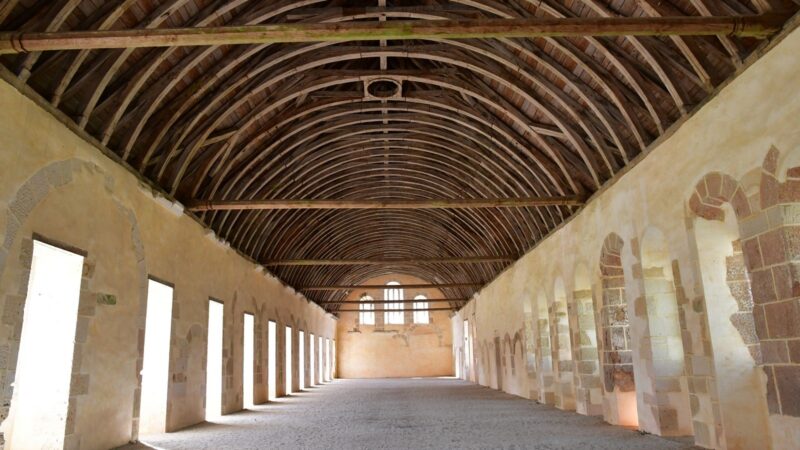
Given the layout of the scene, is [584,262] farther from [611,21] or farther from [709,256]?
[611,21]

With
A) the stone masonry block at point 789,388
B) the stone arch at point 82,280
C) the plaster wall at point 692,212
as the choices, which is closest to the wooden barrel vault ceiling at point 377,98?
the plaster wall at point 692,212

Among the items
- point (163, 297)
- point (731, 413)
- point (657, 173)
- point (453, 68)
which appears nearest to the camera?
point (731, 413)

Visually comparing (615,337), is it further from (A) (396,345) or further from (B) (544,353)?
(A) (396,345)

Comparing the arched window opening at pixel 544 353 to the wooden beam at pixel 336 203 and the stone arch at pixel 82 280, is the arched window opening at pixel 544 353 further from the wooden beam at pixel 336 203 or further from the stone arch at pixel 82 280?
the stone arch at pixel 82 280

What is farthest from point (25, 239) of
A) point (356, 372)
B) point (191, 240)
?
point (356, 372)

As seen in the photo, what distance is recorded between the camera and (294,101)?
10258 mm

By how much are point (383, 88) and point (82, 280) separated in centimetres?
621

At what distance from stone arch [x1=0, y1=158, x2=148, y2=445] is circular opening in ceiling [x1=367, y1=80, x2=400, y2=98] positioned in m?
4.72

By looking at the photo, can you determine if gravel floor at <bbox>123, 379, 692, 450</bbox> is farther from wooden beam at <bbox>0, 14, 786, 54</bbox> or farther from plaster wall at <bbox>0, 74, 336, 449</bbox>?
wooden beam at <bbox>0, 14, 786, 54</bbox>

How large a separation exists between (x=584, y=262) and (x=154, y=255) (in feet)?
22.5

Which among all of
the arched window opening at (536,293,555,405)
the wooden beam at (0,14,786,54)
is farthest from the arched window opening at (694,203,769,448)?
the arched window opening at (536,293,555,405)

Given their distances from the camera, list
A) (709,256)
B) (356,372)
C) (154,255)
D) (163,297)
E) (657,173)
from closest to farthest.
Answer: (709,256)
(657,173)
(154,255)
(163,297)
(356,372)

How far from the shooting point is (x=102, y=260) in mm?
6750

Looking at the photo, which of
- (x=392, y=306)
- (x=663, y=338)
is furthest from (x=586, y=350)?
(x=392, y=306)
